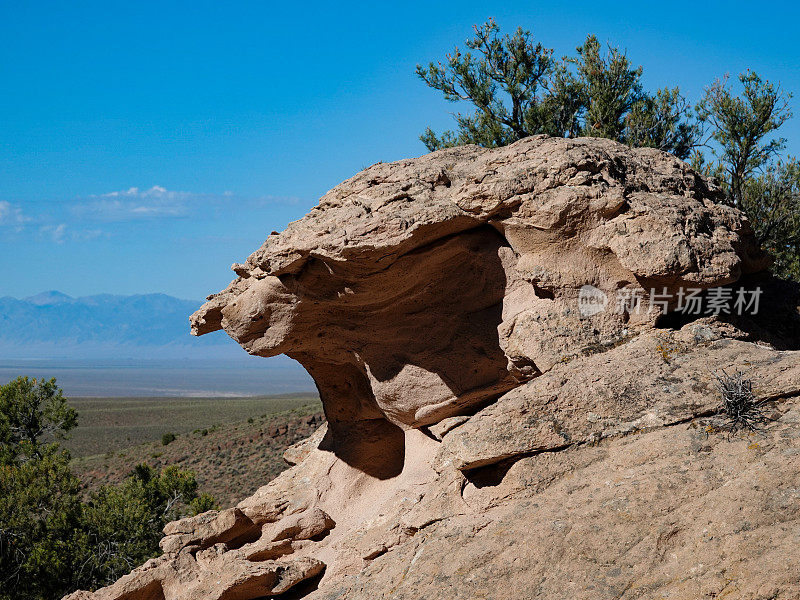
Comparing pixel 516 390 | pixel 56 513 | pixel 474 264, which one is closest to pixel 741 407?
pixel 516 390

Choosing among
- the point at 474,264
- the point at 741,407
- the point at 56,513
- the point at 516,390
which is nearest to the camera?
the point at 741,407

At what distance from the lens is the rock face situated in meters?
6.08

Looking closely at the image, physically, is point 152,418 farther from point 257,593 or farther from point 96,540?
point 257,593

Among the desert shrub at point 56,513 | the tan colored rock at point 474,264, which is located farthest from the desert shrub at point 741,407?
the desert shrub at point 56,513

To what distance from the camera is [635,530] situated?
19.7 feet

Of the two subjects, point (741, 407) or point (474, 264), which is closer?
point (741, 407)

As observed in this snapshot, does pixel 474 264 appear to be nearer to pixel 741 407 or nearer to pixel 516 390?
pixel 516 390

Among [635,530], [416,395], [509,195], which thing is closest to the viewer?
[635,530]

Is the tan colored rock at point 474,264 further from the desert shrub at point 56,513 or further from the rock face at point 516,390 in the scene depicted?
the desert shrub at point 56,513

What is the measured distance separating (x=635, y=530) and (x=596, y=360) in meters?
2.38

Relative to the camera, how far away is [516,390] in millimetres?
8062

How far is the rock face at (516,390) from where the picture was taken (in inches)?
239

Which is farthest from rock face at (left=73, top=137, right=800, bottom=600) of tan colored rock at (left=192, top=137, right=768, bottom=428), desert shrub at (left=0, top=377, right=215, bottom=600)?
desert shrub at (left=0, top=377, right=215, bottom=600)

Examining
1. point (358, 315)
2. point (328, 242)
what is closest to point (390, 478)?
point (358, 315)
